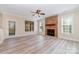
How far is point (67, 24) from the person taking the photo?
872 centimetres

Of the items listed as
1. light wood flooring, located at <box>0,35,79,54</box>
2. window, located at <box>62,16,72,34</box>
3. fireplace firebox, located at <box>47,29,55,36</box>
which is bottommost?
light wood flooring, located at <box>0,35,79,54</box>

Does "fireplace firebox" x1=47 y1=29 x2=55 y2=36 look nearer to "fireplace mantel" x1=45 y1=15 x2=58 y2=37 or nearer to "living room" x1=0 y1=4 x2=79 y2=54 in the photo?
"living room" x1=0 y1=4 x2=79 y2=54

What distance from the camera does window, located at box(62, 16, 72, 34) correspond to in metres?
8.40

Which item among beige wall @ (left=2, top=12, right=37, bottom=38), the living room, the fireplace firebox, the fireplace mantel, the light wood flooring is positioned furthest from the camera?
the fireplace firebox

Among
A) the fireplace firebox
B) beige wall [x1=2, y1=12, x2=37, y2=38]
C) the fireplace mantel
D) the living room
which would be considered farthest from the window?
beige wall [x1=2, y1=12, x2=37, y2=38]

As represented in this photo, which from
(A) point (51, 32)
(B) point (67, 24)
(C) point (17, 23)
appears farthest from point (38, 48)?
(A) point (51, 32)

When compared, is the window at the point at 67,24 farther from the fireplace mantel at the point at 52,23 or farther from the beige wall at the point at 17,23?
the beige wall at the point at 17,23

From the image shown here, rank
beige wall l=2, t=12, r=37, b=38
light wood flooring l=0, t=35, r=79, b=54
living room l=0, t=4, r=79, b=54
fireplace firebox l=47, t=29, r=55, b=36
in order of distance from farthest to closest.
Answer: fireplace firebox l=47, t=29, r=55, b=36 < beige wall l=2, t=12, r=37, b=38 < living room l=0, t=4, r=79, b=54 < light wood flooring l=0, t=35, r=79, b=54

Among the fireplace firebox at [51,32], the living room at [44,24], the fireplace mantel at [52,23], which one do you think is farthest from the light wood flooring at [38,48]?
the fireplace firebox at [51,32]

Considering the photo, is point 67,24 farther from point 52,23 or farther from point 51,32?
point 51,32

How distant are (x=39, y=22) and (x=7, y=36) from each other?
553 centimetres

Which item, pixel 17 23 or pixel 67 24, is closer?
pixel 67 24

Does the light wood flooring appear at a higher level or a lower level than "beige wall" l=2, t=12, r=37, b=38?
lower

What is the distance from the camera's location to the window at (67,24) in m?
8.40
